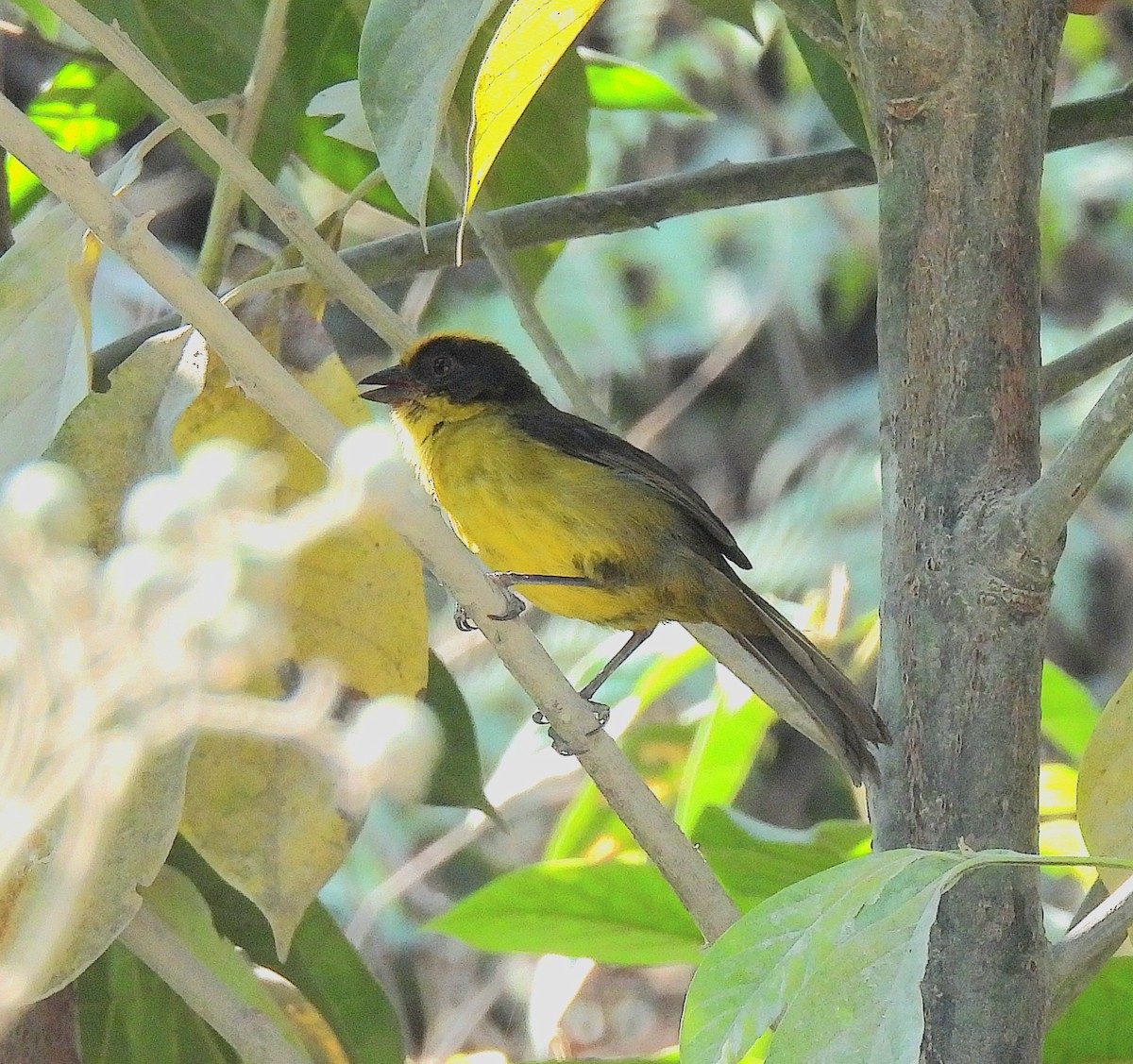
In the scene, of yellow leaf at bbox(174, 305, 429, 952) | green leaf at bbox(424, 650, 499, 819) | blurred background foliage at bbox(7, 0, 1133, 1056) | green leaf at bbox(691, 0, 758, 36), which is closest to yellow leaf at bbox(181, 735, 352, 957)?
yellow leaf at bbox(174, 305, 429, 952)

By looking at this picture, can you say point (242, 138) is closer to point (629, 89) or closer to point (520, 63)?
point (520, 63)

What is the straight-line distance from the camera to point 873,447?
214 inches

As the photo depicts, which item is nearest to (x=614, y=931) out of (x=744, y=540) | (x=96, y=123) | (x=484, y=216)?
(x=484, y=216)

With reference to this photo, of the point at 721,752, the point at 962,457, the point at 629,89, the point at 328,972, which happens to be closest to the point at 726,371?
the point at 629,89

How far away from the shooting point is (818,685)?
1520 millimetres

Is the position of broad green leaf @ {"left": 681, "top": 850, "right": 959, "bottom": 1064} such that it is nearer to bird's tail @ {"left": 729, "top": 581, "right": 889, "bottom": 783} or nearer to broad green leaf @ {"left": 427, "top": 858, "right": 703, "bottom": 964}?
bird's tail @ {"left": 729, "top": 581, "right": 889, "bottom": 783}

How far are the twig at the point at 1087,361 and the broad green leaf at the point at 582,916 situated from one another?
534 millimetres

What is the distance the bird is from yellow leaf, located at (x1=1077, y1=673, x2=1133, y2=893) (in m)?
0.77

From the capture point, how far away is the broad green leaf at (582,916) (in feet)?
4.62

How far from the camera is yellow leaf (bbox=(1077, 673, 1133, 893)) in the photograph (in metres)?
0.99

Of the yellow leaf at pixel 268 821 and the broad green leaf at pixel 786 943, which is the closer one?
the broad green leaf at pixel 786 943

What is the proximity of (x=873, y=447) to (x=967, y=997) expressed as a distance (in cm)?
457

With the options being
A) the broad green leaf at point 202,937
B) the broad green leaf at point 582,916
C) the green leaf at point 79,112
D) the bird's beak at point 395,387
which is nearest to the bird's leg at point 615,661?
the broad green leaf at point 582,916

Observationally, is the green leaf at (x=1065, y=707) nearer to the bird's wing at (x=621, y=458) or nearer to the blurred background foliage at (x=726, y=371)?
the bird's wing at (x=621, y=458)
